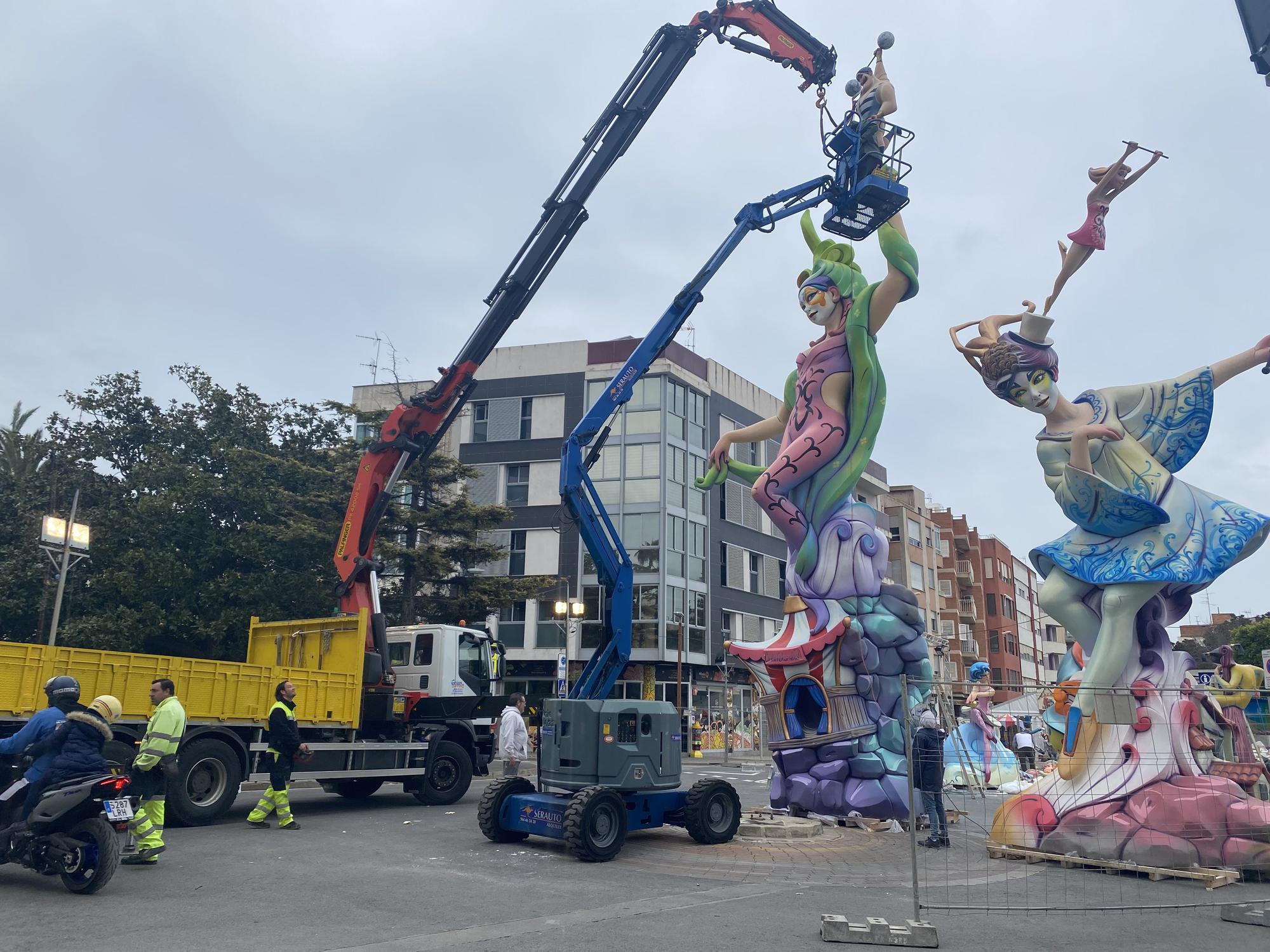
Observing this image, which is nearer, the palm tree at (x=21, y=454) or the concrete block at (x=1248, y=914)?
the concrete block at (x=1248, y=914)

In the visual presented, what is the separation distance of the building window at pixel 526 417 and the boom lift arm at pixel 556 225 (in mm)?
23813

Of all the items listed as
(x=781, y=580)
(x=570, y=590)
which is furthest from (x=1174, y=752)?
(x=781, y=580)

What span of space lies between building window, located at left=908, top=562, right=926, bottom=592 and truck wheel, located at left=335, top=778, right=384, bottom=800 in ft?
149

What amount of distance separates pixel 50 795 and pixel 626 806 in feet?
19.4

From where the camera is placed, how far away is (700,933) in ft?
23.5

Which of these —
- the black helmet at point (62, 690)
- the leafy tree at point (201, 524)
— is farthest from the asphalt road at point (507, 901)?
the leafy tree at point (201, 524)

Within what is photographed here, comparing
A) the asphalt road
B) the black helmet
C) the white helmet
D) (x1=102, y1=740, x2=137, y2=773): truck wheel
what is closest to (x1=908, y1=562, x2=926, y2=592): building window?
the asphalt road

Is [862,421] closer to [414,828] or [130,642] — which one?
[414,828]

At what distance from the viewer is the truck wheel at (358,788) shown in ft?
56.1

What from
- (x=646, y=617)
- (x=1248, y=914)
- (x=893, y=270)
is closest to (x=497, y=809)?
(x=1248, y=914)

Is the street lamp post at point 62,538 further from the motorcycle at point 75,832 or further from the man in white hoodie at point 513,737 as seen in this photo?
the motorcycle at point 75,832

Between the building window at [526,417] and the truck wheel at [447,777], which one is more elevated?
the building window at [526,417]

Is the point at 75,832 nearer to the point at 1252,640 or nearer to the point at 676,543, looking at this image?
the point at 676,543

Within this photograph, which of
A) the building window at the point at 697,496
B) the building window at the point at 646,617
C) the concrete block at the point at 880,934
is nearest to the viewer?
the concrete block at the point at 880,934
